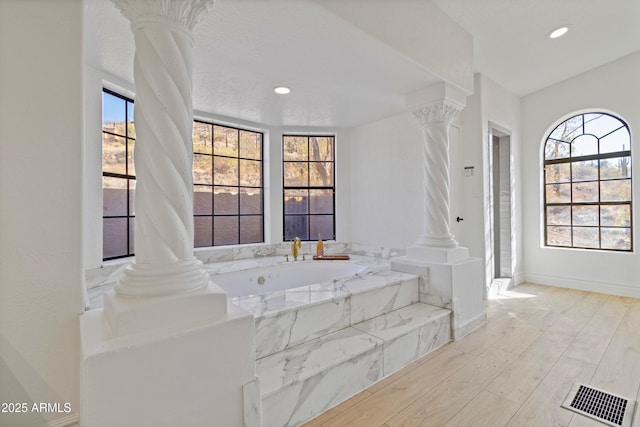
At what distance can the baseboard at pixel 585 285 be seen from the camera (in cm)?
374

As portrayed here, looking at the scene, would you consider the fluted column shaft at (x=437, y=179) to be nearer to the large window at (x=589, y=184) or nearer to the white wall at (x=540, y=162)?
the white wall at (x=540, y=162)

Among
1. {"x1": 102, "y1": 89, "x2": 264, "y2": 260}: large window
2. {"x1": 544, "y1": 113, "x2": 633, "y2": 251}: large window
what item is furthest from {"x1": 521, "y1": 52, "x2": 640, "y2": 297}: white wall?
{"x1": 102, "y1": 89, "x2": 264, "y2": 260}: large window

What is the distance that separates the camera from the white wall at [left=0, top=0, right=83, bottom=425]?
3.60ft

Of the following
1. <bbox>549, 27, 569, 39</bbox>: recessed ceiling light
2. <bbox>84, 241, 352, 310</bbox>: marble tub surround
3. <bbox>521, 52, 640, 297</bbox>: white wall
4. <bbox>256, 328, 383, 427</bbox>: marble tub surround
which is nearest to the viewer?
<bbox>256, 328, 383, 427</bbox>: marble tub surround

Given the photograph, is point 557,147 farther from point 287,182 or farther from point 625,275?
point 287,182

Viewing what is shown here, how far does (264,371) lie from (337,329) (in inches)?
25.5

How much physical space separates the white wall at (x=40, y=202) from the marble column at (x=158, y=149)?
22 centimetres

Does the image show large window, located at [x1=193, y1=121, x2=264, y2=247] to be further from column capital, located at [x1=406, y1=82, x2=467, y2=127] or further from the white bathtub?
column capital, located at [x1=406, y1=82, x2=467, y2=127]

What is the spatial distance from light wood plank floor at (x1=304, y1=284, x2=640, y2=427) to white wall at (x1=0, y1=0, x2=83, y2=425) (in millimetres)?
1191

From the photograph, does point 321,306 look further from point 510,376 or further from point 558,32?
point 558,32

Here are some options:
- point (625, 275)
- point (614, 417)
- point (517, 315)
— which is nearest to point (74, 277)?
point (614, 417)

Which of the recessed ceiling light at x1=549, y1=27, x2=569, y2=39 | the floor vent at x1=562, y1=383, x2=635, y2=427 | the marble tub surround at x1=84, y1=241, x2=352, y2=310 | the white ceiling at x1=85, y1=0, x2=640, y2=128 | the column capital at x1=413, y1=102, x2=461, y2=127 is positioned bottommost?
the floor vent at x1=562, y1=383, x2=635, y2=427

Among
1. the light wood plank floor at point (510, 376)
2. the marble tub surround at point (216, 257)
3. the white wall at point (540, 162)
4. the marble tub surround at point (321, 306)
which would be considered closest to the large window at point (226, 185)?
the marble tub surround at point (216, 257)

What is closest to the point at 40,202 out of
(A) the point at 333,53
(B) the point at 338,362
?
(B) the point at 338,362
